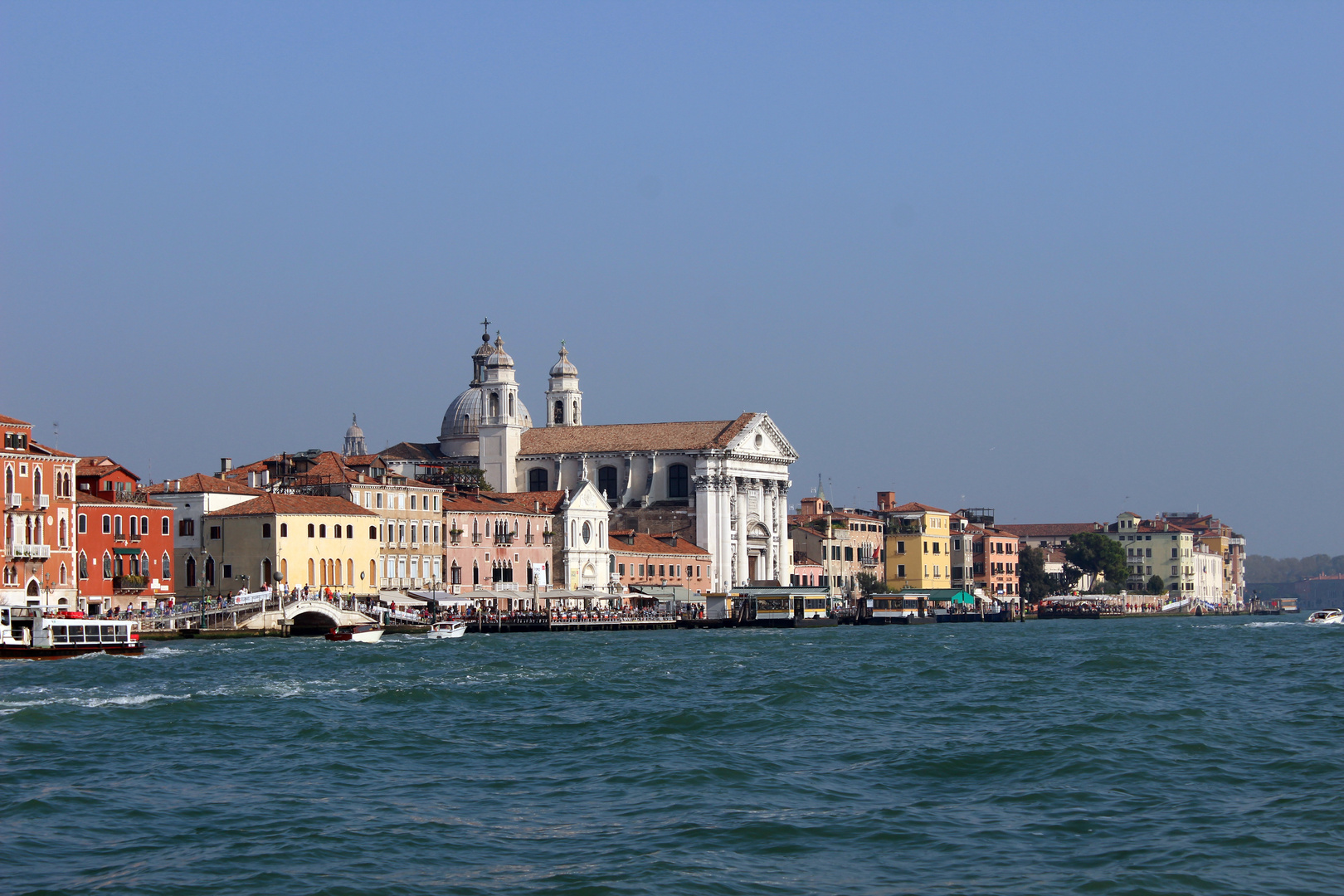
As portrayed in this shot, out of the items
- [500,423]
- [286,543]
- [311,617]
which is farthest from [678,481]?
[311,617]

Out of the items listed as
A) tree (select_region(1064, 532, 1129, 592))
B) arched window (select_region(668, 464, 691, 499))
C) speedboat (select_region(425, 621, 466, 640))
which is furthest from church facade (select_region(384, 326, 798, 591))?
tree (select_region(1064, 532, 1129, 592))

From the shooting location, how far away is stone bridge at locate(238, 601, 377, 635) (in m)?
56.2

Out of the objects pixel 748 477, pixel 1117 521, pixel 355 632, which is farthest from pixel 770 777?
pixel 1117 521

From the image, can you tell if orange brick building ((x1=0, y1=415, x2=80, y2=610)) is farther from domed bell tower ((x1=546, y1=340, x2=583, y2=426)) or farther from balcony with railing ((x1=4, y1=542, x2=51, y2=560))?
domed bell tower ((x1=546, y1=340, x2=583, y2=426))

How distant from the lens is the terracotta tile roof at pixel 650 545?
8019cm

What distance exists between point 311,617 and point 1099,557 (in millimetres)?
76469

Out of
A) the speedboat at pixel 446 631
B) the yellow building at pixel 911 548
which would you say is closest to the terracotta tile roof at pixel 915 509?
the yellow building at pixel 911 548

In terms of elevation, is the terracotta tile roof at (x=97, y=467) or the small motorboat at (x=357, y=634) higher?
the terracotta tile roof at (x=97, y=467)

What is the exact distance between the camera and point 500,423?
3509 inches

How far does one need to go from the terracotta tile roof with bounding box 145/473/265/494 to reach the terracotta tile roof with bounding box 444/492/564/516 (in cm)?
891

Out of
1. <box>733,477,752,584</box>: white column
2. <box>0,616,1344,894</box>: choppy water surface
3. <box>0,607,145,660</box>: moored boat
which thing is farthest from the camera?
<box>733,477,752,584</box>: white column

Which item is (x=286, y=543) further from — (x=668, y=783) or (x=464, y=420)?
(x=668, y=783)

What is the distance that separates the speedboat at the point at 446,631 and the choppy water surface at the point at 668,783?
2153cm

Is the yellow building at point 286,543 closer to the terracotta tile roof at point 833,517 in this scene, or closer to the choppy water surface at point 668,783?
the choppy water surface at point 668,783
